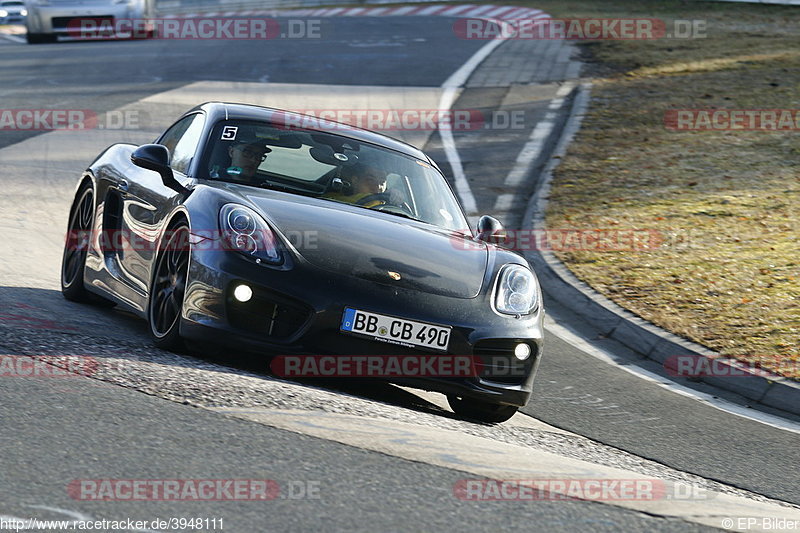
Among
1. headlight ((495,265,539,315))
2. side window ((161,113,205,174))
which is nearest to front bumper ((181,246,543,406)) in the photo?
headlight ((495,265,539,315))

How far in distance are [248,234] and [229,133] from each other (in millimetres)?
1321

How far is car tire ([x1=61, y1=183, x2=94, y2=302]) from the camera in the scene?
788 centimetres

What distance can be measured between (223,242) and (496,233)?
6.60 feet

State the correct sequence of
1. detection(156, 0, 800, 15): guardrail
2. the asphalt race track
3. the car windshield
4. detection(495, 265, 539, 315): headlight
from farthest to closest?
1. detection(156, 0, 800, 15): guardrail
2. the car windshield
3. detection(495, 265, 539, 315): headlight
4. the asphalt race track

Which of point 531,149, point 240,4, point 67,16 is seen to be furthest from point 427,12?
point 531,149

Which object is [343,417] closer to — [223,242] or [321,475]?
[321,475]

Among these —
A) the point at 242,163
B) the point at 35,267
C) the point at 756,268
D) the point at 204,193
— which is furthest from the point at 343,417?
the point at 756,268

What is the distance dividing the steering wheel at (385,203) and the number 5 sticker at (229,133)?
0.85m

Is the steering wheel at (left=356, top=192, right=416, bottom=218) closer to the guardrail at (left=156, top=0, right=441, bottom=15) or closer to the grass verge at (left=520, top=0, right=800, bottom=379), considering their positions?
the grass verge at (left=520, top=0, right=800, bottom=379)

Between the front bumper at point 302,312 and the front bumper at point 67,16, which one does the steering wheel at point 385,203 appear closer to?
the front bumper at point 302,312

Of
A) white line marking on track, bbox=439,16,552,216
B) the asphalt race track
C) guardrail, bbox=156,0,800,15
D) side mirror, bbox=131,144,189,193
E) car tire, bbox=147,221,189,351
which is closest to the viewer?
the asphalt race track

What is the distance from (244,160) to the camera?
698 cm

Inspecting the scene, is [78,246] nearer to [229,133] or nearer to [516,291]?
[229,133]

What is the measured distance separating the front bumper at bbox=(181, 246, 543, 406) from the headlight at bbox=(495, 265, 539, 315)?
277mm
